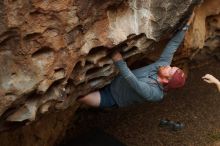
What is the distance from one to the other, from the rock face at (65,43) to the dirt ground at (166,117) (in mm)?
1489

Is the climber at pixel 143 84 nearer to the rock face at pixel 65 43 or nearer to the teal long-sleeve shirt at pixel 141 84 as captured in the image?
the teal long-sleeve shirt at pixel 141 84

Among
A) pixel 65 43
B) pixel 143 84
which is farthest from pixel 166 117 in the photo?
pixel 65 43

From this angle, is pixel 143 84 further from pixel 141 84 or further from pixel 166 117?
pixel 166 117

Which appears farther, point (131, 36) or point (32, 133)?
point (32, 133)

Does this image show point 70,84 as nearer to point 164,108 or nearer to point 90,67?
point 90,67

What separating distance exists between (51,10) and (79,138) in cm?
238

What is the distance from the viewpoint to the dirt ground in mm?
5695

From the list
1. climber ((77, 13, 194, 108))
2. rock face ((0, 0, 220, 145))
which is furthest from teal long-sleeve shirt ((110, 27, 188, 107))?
rock face ((0, 0, 220, 145))

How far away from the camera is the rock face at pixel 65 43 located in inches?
130

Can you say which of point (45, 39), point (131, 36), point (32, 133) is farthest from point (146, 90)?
point (32, 133)

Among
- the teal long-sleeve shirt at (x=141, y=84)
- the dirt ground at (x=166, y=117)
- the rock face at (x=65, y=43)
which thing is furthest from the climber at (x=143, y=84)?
the dirt ground at (x=166, y=117)

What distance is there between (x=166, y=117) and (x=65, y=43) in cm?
287

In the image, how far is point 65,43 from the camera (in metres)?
3.58

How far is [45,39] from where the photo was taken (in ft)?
11.3
